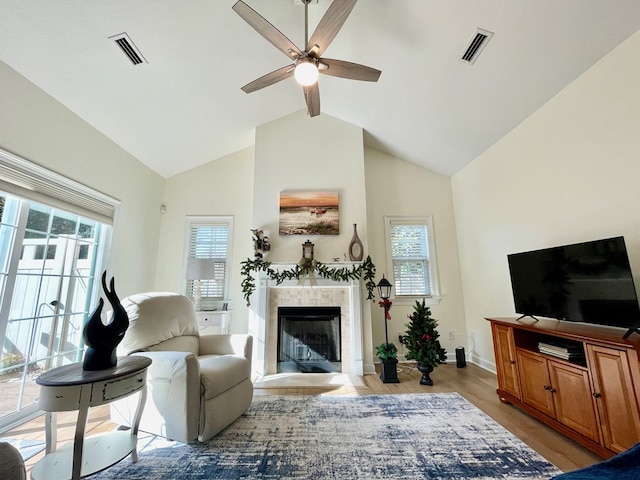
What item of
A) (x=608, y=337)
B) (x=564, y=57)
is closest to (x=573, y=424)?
(x=608, y=337)

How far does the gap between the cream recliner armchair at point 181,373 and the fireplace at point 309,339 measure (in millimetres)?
1132

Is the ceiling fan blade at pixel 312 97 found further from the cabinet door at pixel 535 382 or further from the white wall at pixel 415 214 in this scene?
the cabinet door at pixel 535 382

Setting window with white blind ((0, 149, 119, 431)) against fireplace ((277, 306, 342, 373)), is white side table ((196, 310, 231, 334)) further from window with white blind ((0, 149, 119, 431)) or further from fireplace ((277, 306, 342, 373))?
window with white blind ((0, 149, 119, 431))

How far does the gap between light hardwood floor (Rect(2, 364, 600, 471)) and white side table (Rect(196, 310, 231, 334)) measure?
1.18 meters

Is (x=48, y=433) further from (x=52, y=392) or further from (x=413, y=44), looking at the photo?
(x=413, y=44)

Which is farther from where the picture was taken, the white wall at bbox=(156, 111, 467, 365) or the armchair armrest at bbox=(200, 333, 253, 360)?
the white wall at bbox=(156, 111, 467, 365)

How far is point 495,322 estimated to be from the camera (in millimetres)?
2709

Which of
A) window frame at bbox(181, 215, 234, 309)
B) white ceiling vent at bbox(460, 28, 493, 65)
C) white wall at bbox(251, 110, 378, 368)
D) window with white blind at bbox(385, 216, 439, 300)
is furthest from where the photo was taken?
window with white blind at bbox(385, 216, 439, 300)

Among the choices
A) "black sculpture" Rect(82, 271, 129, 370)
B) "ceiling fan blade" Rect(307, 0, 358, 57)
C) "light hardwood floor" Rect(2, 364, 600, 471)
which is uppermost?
"ceiling fan blade" Rect(307, 0, 358, 57)

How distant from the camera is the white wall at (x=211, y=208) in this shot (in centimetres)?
425

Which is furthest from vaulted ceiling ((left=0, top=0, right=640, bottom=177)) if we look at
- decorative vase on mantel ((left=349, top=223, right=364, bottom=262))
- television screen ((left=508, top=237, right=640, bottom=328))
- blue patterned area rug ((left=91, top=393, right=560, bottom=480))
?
blue patterned area rug ((left=91, top=393, right=560, bottom=480))

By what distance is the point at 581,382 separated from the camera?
6.16 ft

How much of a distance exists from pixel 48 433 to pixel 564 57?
15.3 feet

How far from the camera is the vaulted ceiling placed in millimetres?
2105
